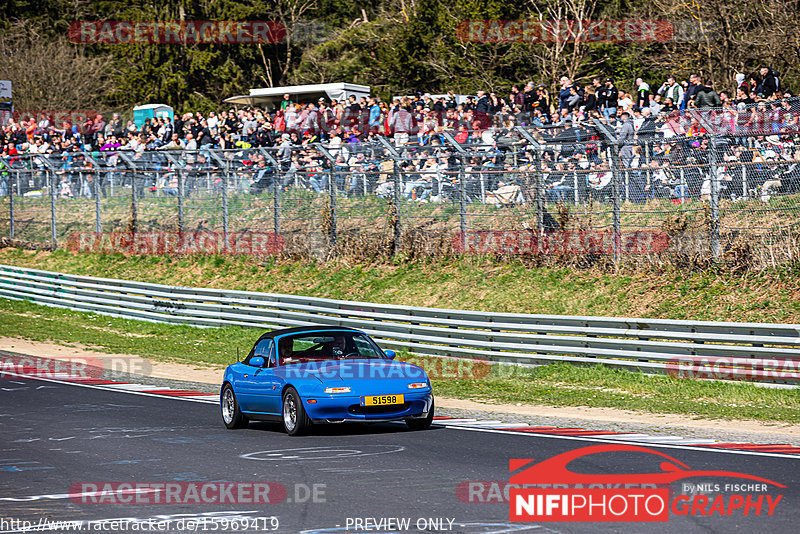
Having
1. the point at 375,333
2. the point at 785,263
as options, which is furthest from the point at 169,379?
the point at 785,263

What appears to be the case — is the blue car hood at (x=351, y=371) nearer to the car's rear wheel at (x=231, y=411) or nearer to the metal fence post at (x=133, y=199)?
the car's rear wheel at (x=231, y=411)

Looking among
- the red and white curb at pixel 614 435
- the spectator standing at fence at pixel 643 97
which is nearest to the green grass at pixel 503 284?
the spectator standing at fence at pixel 643 97

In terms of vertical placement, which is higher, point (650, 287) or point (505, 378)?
point (650, 287)

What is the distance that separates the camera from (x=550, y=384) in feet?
55.3

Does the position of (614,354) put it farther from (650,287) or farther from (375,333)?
(375,333)

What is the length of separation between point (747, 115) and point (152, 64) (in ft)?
176

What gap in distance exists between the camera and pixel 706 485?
27.5ft

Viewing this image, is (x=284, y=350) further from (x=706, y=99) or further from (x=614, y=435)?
(x=706, y=99)

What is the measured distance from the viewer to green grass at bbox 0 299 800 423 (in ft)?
46.2

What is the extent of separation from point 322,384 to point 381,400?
681mm

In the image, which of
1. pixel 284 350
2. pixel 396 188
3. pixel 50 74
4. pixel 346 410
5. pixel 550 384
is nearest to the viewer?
pixel 346 410

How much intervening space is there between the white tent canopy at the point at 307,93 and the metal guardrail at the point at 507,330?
12.6 meters

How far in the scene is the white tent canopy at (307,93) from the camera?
38.2 m

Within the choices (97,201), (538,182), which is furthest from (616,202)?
(97,201)
